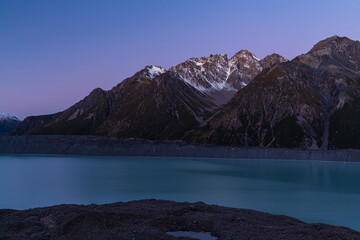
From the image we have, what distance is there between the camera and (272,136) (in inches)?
7047

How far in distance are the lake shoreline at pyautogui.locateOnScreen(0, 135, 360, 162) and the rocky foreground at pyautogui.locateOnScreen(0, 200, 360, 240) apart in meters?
112

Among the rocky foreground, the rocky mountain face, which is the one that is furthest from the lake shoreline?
the rocky foreground

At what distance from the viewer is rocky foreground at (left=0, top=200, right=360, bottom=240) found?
1972 centimetres

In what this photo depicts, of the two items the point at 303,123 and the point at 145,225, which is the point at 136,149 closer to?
the point at 303,123

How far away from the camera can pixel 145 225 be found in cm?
2216

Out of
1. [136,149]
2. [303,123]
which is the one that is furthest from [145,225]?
[303,123]

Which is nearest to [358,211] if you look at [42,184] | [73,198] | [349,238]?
[349,238]

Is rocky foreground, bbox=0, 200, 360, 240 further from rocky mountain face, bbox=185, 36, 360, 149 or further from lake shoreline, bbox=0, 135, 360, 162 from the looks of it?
rocky mountain face, bbox=185, 36, 360, 149

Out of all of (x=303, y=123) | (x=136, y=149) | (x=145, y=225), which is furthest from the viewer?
(x=303, y=123)

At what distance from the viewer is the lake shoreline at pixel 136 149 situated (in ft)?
438

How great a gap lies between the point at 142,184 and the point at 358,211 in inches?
1117

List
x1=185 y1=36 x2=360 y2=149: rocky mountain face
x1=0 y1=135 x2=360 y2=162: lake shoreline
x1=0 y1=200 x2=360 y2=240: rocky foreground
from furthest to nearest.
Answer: x1=185 y1=36 x2=360 y2=149: rocky mountain face
x1=0 y1=135 x2=360 y2=162: lake shoreline
x1=0 y1=200 x2=360 y2=240: rocky foreground

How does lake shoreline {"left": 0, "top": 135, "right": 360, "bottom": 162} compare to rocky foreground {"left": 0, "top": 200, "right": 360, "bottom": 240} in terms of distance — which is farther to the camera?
lake shoreline {"left": 0, "top": 135, "right": 360, "bottom": 162}

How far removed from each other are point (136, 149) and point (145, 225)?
407 ft
